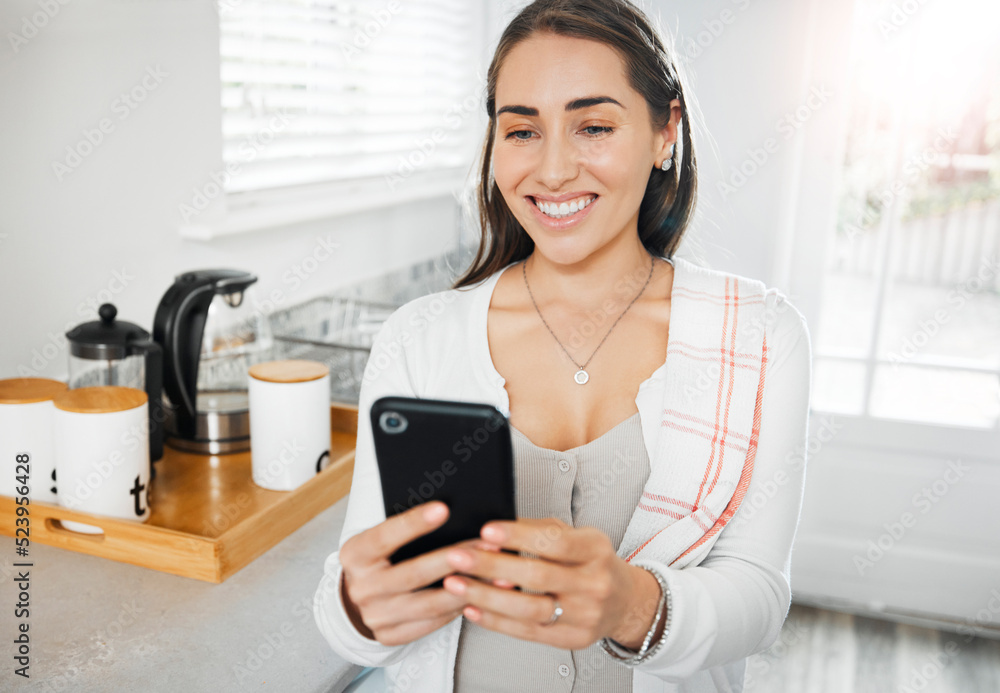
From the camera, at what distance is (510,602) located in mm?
635

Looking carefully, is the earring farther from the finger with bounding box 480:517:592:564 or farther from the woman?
the finger with bounding box 480:517:592:564

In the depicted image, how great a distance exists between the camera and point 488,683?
90cm

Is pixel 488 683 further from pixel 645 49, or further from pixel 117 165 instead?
pixel 117 165

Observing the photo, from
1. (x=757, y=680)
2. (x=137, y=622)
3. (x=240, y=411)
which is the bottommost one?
(x=757, y=680)

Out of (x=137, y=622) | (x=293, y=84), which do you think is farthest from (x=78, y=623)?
(x=293, y=84)

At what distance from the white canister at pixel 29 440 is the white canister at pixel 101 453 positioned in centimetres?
5

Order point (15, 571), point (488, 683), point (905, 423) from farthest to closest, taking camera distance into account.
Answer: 1. point (905, 423)
2. point (15, 571)
3. point (488, 683)

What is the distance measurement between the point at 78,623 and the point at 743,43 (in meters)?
2.04

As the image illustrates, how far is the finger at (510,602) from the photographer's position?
0.63 m
